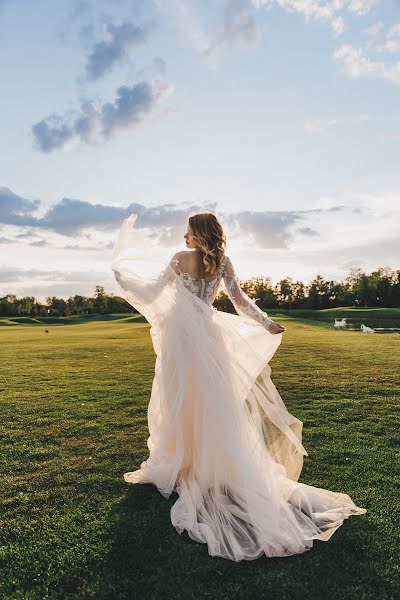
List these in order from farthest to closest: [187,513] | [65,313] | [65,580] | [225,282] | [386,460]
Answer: [65,313] → [386,460] → [225,282] → [187,513] → [65,580]

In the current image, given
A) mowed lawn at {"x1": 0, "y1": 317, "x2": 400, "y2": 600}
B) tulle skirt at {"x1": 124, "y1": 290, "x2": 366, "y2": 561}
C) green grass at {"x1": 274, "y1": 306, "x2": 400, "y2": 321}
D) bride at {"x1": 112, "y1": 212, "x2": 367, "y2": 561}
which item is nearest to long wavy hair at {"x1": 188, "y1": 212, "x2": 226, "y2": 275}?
bride at {"x1": 112, "y1": 212, "x2": 367, "y2": 561}

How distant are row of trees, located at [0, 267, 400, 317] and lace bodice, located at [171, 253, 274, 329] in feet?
231

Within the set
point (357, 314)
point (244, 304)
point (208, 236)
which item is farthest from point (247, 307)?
point (357, 314)

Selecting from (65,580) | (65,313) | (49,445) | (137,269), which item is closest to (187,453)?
(65,580)

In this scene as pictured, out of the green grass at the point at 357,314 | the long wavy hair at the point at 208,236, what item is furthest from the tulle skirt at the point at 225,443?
the green grass at the point at 357,314

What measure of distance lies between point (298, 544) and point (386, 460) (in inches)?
94.6

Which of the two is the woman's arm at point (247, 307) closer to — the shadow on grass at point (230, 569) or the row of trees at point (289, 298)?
the shadow on grass at point (230, 569)

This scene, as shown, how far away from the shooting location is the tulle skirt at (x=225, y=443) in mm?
3791

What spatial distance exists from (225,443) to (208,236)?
6.91 feet

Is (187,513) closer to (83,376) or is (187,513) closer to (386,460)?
(386,460)

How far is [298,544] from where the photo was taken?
137 inches

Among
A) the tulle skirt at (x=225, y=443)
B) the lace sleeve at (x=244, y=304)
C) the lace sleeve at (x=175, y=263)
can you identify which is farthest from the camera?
the lace sleeve at (x=244, y=304)

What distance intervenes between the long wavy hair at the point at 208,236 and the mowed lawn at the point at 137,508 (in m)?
2.50

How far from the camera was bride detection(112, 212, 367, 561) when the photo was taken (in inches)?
155
